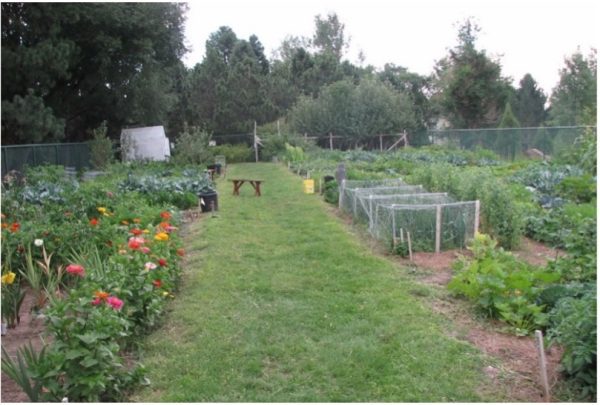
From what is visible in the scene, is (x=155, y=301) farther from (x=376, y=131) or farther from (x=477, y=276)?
(x=376, y=131)

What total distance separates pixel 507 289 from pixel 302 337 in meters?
2.00

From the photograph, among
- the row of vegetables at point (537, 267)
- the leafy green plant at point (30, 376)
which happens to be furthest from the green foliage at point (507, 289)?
the leafy green plant at point (30, 376)

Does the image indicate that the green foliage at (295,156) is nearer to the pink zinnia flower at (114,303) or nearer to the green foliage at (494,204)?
the green foliage at (494,204)

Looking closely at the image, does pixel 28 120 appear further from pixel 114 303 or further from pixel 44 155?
pixel 114 303

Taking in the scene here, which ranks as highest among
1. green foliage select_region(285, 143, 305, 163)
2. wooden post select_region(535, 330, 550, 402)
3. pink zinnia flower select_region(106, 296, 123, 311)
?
green foliage select_region(285, 143, 305, 163)

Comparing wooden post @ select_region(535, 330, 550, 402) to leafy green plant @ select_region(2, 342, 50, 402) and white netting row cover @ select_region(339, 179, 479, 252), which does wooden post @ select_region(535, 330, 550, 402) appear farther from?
white netting row cover @ select_region(339, 179, 479, 252)

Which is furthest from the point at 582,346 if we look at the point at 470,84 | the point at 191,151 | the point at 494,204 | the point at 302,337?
the point at 470,84

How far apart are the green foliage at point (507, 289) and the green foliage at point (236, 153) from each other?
28.3m

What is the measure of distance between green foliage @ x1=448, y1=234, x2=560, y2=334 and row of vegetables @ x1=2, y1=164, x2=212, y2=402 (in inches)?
116

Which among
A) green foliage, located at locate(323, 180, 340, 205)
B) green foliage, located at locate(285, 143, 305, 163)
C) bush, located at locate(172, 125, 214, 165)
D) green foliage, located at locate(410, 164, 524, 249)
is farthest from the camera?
green foliage, located at locate(285, 143, 305, 163)

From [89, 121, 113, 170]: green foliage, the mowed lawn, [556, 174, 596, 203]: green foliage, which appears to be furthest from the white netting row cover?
[89, 121, 113, 170]: green foliage

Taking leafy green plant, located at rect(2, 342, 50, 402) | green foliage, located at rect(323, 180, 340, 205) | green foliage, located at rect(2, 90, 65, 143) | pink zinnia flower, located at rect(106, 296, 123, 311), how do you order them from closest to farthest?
1. leafy green plant, located at rect(2, 342, 50, 402)
2. pink zinnia flower, located at rect(106, 296, 123, 311)
3. green foliage, located at rect(323, 180, 340, 205)
4. green foliage, located at rect(2, 90, 65, 143)

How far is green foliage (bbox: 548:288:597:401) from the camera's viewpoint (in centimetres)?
359

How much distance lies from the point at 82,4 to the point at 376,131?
17381 millimetres
